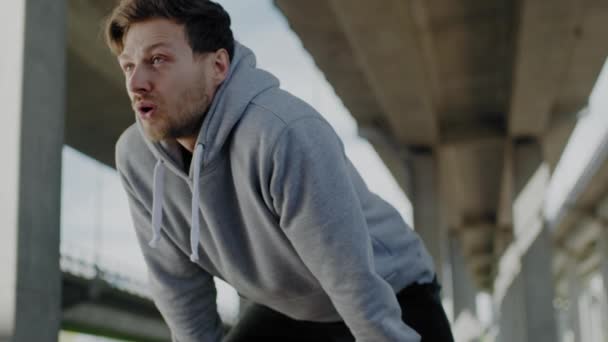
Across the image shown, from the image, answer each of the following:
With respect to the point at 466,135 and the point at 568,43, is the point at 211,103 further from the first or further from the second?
the point at 466,135

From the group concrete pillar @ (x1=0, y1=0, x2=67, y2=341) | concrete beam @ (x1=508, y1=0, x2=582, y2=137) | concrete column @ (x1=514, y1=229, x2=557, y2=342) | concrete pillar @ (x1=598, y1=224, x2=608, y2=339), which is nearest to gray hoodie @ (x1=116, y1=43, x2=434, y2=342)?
concrete pillar @ (x1=0, y1=0, x2=67, y2=341)

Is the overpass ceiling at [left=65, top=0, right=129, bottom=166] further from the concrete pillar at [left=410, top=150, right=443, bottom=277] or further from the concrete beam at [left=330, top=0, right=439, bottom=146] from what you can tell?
the concrete pillar at [left=410, top=150, right=443, bottom=277]

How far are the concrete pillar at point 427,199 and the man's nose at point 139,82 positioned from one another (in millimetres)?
29597

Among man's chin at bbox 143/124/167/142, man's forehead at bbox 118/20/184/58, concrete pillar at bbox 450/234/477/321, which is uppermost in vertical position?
man's forehead at bbox 118/20/184/58

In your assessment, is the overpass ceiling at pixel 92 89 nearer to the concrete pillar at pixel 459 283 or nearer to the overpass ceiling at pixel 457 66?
the overpass ceiling at pixel 457 66

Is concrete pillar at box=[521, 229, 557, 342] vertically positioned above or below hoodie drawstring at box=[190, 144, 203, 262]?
below

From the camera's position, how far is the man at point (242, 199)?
2.30 meters

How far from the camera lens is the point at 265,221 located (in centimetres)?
246

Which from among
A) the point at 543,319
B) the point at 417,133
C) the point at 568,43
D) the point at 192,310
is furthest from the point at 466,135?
the point at 192,310

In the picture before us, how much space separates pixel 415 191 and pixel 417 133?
10.7ft

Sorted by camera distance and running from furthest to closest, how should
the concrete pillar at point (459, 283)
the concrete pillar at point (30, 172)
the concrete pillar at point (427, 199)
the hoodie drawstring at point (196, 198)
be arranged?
the concrete pillar at point (459, 283), the concrete pillar at point (427, 199), the concrete pillar at point (30, 172), the hoodie drawstring at point (196, 198)

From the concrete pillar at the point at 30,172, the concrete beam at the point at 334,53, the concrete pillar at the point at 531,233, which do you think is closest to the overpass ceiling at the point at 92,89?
the concrete beam at the point at 334,53

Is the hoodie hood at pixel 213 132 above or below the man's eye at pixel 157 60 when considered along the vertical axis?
below

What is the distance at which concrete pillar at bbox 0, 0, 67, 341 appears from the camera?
5.78 meters
